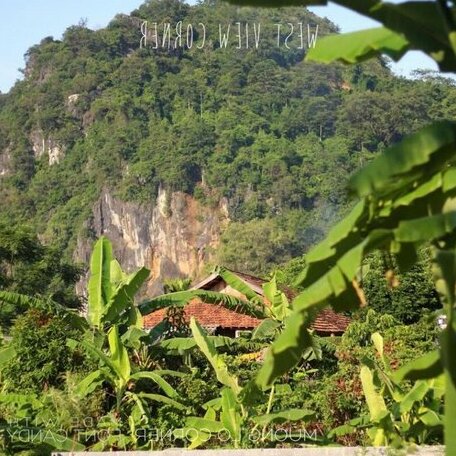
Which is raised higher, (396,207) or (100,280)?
(396,207)

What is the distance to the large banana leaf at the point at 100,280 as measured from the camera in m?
12.1

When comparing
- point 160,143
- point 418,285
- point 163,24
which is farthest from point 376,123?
point 418,285

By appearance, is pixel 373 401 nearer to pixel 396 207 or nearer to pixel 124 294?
pixel 124 294

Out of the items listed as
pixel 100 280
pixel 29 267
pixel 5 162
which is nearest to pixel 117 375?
pixel 100 280

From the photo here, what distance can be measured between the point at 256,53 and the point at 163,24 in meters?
12.7

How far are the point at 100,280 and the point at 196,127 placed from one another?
82379mm

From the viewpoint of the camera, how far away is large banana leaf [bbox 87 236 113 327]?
12.1 metres

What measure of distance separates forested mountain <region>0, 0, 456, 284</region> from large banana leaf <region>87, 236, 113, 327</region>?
59449mm

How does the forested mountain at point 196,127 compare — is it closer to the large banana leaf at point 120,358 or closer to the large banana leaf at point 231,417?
the large banana leaf at point 120,358

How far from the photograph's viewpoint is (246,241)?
238ft

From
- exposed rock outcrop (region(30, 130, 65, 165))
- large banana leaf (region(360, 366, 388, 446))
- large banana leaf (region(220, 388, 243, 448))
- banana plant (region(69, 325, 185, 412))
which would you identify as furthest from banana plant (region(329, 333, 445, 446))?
exposed rock outcrop (region(30, 130, 65, 165))

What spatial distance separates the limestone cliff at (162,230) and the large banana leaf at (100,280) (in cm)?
7904

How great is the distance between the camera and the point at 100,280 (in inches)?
477

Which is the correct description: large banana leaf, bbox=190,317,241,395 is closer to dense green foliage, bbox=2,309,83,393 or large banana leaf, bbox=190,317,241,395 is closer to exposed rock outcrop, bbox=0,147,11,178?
dense green foliage, bbox=2,309,83,393
